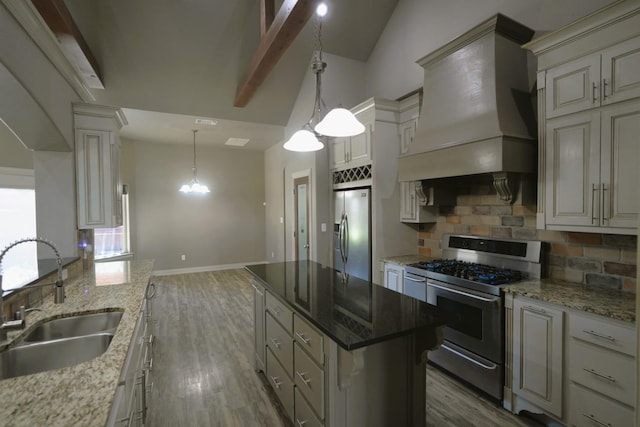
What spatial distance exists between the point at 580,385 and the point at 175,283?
618 centimetres

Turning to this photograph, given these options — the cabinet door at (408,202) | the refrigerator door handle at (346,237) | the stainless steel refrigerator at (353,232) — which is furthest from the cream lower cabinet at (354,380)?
the refrigerator door handle at (346,237)

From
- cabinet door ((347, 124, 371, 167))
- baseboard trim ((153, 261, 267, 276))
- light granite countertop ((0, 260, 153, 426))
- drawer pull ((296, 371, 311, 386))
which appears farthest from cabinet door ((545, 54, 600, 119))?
baseboard trim ((153, 261, 267, 276))

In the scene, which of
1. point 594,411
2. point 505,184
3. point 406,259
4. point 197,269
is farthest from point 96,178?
point 197,269

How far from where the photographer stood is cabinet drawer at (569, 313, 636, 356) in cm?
173

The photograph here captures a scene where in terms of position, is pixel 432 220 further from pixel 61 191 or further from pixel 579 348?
pixel 61 191

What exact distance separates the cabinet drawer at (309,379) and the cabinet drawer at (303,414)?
0.15ft

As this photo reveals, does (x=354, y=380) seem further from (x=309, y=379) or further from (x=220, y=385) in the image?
(x=220, y=385)

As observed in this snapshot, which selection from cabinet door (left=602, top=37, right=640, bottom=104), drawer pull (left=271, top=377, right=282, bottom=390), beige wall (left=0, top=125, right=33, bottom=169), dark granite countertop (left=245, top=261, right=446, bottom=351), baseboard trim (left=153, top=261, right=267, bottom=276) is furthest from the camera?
baseboard trim (left=153, top=261, right=267, bottom=276)

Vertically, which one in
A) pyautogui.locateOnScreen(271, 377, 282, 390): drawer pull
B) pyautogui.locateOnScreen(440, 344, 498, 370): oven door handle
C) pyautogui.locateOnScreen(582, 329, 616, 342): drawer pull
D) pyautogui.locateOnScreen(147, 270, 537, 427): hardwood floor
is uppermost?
pyautogui.locateOnScreen(582, 329, 616, 342): drawer pull

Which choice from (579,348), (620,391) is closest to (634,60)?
(579,348)

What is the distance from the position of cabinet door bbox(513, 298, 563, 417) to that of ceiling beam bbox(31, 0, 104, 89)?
176 inches

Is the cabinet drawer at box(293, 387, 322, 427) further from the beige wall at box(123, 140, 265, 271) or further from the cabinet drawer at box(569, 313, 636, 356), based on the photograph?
the beige wall at box(123, 140, 265, 271)

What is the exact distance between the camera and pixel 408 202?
11.9 feet

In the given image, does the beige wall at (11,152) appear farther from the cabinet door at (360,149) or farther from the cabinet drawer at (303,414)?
the cabinet drawer at (303,414)
